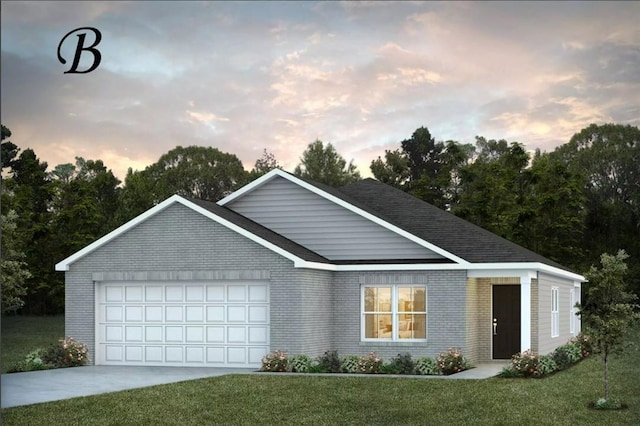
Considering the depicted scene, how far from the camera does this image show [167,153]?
73.1 meters

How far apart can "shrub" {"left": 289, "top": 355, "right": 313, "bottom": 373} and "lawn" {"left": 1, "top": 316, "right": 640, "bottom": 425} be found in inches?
69.7

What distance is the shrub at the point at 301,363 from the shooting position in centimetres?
2422

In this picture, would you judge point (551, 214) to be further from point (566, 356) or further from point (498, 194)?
point (566, 356)

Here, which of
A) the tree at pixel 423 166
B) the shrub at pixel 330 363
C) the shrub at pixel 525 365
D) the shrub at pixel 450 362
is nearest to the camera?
the shrub at pixel 525 365

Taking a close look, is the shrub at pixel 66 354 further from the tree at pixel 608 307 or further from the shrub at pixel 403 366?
the tree at pixel 608 307

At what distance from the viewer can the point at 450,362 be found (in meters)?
24.2

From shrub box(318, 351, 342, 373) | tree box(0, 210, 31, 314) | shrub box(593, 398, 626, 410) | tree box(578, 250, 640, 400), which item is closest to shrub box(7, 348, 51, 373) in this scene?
tree box(0, 210, 31, 314)

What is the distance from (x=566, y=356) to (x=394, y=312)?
188 inches

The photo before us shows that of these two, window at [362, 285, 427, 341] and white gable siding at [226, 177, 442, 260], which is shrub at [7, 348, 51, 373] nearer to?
white gable siding at [226, 177, 442, 260]

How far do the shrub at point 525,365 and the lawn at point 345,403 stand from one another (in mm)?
1033

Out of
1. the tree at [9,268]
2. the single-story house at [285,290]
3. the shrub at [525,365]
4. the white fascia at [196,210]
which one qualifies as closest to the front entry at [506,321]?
the single-story house at [285,290]

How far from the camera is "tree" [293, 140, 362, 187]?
69.1 metres

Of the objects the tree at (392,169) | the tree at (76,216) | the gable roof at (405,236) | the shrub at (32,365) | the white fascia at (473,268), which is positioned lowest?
the shrub at (32,365)

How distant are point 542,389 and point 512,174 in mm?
35506
